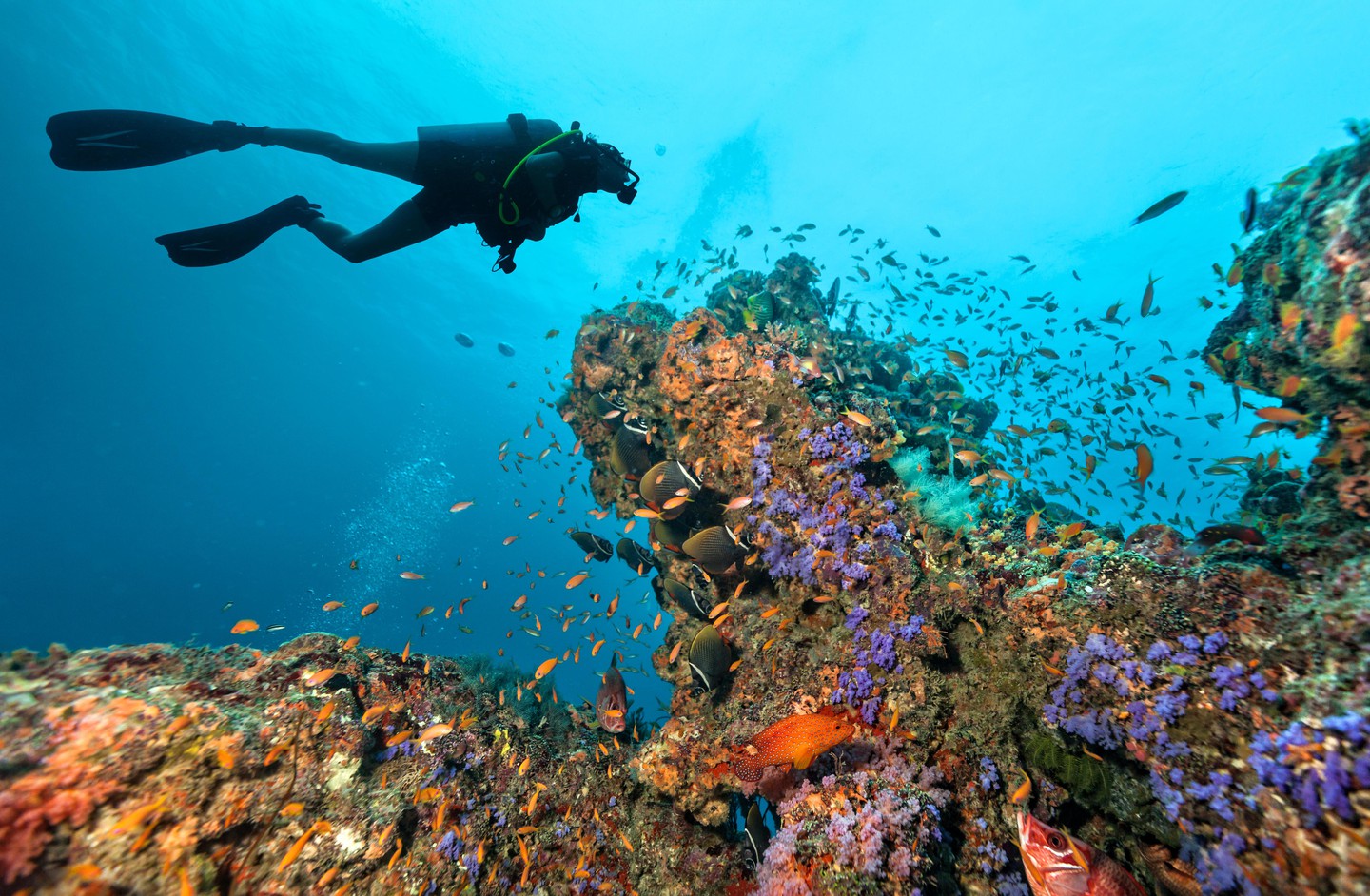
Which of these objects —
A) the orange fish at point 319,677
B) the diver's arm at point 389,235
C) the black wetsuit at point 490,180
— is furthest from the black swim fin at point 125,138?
the orange fish at point 319,677

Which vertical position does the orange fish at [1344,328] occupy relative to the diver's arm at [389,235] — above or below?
below

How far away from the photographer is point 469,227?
3709cm

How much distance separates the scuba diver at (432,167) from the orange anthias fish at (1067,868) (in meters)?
6.27

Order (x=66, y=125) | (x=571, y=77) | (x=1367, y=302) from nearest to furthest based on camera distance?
(x=1367, y=302) → (x=66, y=125) → (x=571, y=77)

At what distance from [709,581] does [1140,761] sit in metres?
4.32

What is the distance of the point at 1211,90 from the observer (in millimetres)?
23734

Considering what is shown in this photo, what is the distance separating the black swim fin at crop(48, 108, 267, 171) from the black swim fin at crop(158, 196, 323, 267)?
2.34 feet

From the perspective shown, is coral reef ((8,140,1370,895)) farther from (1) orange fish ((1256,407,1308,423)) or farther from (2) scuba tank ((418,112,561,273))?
(2) scuba tank ((418,112,561,273))

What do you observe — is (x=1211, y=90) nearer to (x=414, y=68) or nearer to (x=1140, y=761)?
(x=1140, y=761)

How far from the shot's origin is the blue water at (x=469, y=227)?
2452 centimetres

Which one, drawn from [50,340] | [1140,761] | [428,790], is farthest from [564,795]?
[50,340]

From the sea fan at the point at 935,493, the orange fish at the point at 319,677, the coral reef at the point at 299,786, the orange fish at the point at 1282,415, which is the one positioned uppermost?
the orange fish at the point at 1282,415

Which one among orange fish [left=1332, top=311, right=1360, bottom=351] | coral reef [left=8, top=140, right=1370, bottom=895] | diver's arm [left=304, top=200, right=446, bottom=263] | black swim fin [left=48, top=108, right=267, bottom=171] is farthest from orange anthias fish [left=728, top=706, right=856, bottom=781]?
black swim fin [left=48, top=108, right=267, bottom=171]

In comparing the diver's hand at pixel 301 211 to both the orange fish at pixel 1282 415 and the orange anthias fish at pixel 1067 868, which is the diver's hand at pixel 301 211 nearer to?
the orange anthias fish at pixel 1067 868
